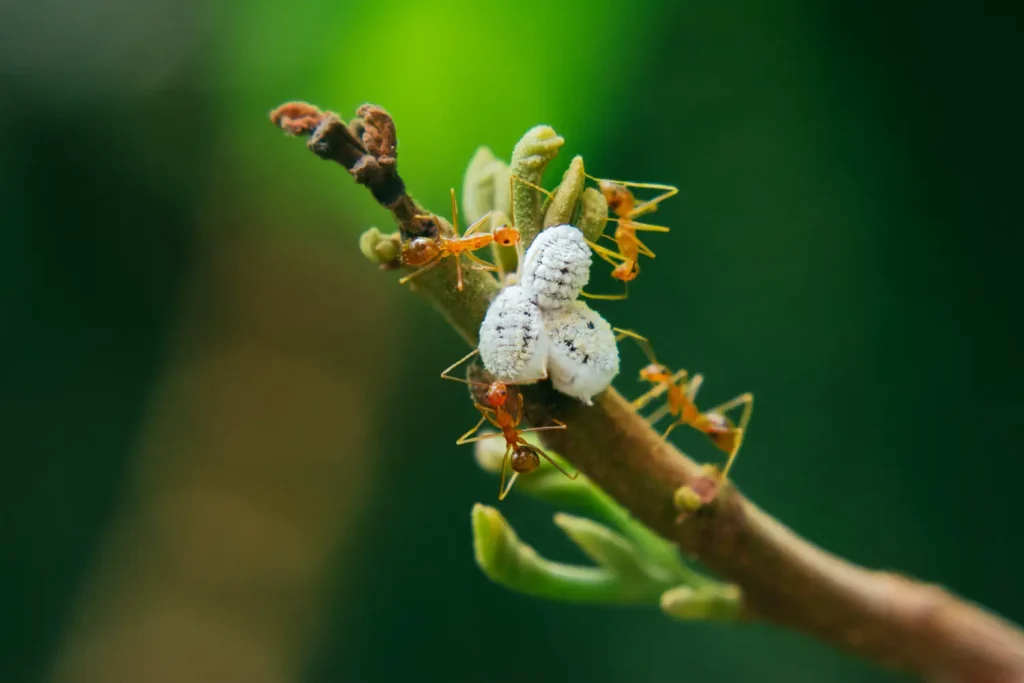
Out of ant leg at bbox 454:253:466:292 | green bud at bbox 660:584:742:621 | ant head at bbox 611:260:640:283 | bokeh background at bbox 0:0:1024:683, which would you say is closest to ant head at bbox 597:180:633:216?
ant head at bbox 611:260:640:283

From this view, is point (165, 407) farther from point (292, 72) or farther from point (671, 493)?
point (671, 493)

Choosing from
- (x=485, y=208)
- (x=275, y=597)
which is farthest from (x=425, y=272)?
(x=275, y=597)

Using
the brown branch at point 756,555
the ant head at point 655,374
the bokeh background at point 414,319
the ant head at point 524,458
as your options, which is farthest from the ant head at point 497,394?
the bokeh background at point 414,319

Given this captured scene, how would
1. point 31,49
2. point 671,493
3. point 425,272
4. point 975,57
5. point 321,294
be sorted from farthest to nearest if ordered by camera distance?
point 321,294, point 31,49, point 975,57, point 671,493, point 425,272

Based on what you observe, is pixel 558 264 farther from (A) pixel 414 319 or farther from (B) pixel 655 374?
(A) pixel 414 319

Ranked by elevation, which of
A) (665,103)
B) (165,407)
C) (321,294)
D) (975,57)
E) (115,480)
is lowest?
(115,480)

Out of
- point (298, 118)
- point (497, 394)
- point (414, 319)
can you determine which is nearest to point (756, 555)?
point (497, 394)

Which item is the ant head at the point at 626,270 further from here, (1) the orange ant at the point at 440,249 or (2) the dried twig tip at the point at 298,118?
(2) the dried twig tip at the point at 298,118

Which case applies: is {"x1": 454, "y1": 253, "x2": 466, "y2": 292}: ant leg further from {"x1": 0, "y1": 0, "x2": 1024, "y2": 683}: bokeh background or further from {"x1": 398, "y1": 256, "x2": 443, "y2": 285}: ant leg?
{"x1": 0, "y1": 0, "x2": 1024, "y2": 683}: bokeh background
